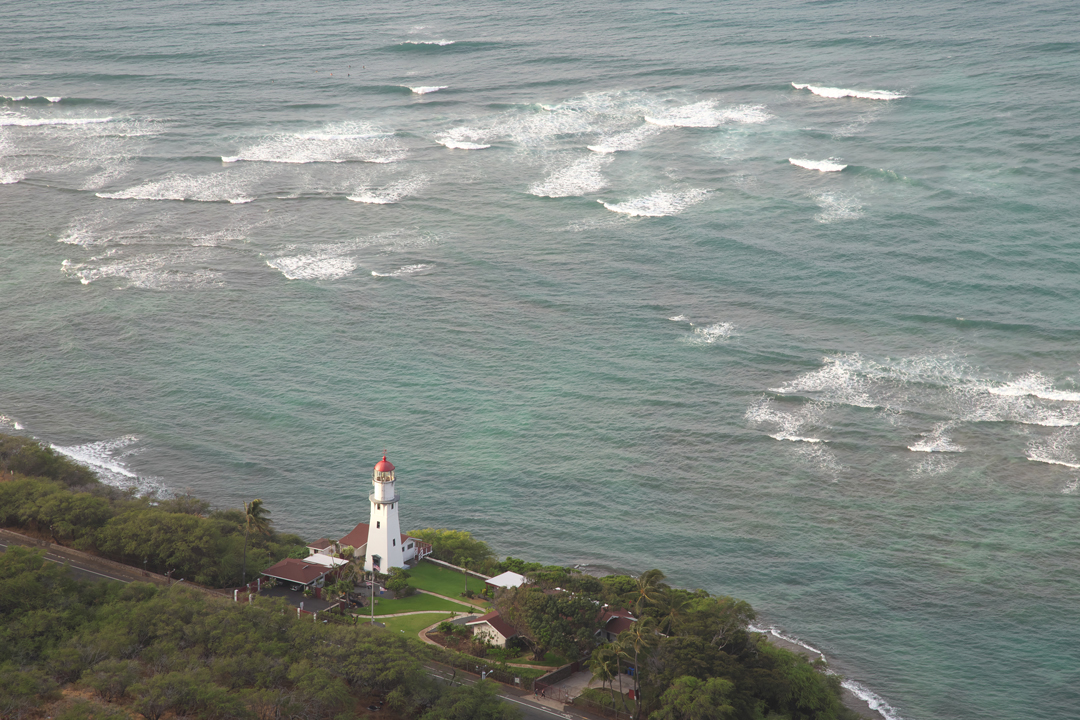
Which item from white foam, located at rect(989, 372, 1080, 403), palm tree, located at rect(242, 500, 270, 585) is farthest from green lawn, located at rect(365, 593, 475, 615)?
white foam, located at rect(989, 372, 1080, 403)

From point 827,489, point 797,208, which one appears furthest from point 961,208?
point 827,489

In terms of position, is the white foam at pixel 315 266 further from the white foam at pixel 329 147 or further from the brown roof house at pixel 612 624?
the brown roof house at pixel 612 624

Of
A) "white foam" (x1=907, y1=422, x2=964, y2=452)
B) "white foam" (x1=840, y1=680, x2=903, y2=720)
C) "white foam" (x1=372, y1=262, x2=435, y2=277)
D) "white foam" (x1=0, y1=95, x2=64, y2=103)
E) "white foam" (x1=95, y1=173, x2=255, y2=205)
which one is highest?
"white foam" (x1=0, y1=95, x2=64, y2=103)

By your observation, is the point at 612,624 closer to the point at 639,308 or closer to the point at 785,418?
the point at 785,418

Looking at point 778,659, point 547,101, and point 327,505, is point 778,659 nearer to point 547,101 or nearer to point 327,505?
point 327,505

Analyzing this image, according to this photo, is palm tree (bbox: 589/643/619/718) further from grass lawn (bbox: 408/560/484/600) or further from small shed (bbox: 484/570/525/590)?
grass lawn (bbox: 408/560/484/600)

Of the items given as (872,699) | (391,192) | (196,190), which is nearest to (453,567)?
(872,699)
